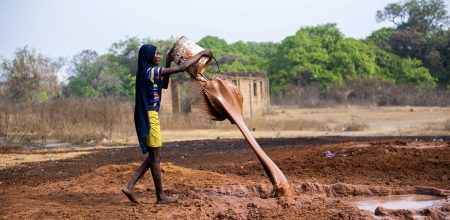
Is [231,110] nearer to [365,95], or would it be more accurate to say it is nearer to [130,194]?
[130,194]

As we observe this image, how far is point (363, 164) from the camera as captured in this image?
436 inches

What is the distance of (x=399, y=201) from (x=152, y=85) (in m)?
3.42

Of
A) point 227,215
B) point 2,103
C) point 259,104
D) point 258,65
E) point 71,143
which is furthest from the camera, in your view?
point 258,65

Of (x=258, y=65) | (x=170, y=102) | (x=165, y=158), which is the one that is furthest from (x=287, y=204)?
(x=258, y=65)

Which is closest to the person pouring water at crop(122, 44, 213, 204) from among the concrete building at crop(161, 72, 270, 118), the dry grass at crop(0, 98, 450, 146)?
the dry grass at crop(0, 98, 450, 146)

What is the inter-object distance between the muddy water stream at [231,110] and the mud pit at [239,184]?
37cm

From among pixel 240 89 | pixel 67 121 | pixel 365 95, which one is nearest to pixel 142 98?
pixel 67 121

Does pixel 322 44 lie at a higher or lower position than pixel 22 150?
higher

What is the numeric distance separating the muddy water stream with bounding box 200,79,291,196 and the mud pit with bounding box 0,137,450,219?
368 mm

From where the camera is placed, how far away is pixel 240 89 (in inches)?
1291

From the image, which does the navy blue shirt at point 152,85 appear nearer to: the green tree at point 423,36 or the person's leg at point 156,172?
the person's leg at point 156,172

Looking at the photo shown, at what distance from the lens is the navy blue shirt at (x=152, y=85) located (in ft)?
23.0

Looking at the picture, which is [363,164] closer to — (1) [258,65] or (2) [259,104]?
(2) [259,104]

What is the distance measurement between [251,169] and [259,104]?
26.5 meters
